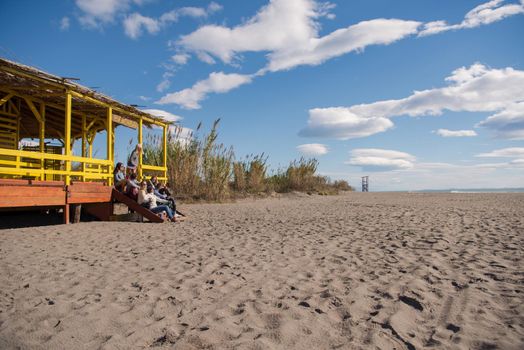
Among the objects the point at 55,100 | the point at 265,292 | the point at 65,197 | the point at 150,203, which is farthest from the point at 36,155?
the point at 265,292

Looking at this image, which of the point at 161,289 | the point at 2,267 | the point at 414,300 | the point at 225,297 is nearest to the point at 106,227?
the point at 2,267

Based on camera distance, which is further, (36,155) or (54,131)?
(54,131)

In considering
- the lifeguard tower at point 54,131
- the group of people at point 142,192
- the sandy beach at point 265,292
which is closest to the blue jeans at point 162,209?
the group of people at point 142,192

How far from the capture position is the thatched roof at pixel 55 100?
7.55 metres

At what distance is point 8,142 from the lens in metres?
10.9

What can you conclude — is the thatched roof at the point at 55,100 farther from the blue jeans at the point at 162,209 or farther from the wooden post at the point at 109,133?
the blue jeans at the point at 162,209

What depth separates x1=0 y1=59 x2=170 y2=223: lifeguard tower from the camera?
7.13 m

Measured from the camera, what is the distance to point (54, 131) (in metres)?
13.3

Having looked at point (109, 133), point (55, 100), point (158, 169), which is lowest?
point (158, 169)

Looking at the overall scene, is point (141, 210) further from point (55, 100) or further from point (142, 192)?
point (55, 100)

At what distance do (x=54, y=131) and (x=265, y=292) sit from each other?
12.9m

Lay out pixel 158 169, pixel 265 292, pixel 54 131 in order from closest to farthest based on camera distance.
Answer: pixel 265 292 < pixel 158 169 < pixel 54 131

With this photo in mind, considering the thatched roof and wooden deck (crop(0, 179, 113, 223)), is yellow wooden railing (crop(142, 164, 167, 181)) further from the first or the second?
wooden deck (crop(0, 179, 113, 223))

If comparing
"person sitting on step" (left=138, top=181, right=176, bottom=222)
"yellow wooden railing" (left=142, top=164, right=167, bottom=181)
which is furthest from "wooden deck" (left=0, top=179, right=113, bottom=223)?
"yellow wooden railing" (left=142, top=164, right=167, bottom=181)
